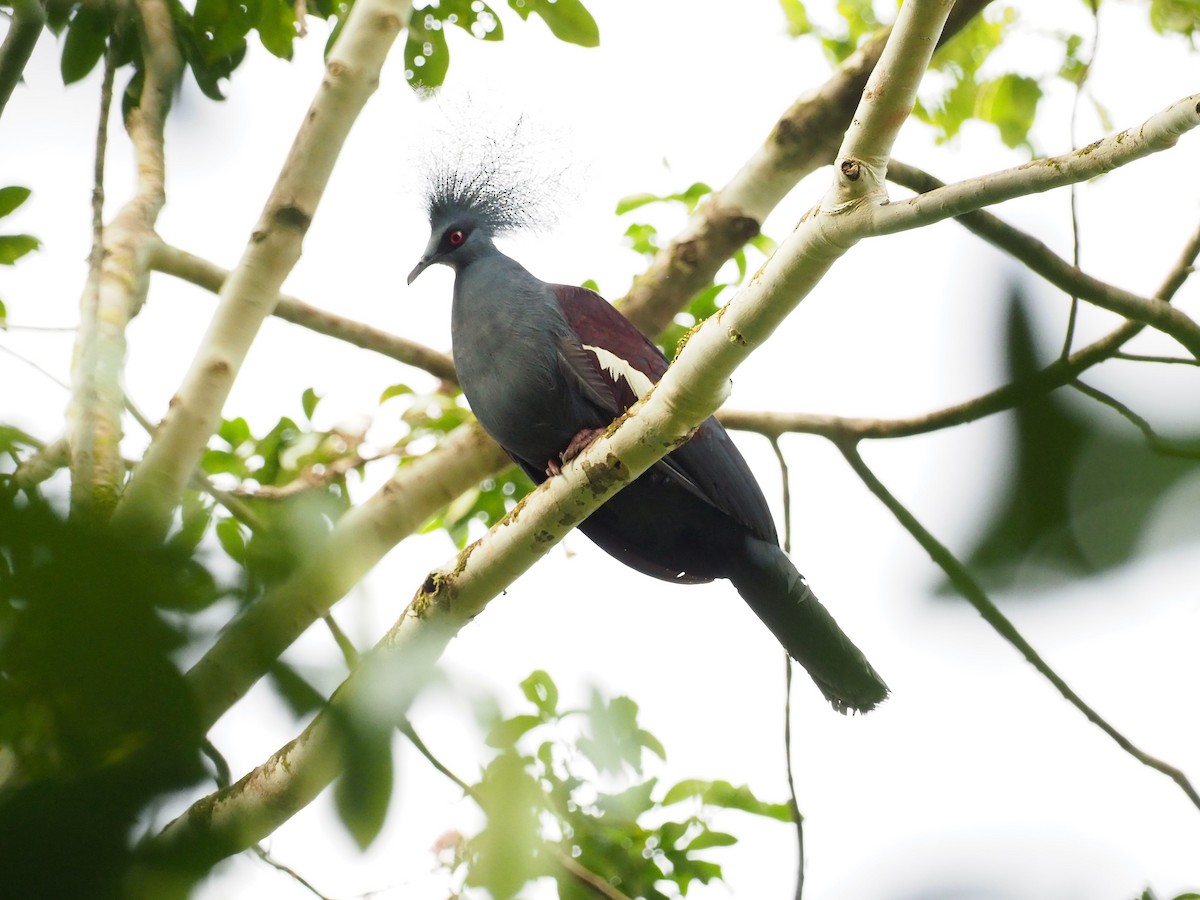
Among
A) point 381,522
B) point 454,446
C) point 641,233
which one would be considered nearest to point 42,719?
point 381,522

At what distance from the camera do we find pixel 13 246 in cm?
253

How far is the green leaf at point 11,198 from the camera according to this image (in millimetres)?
2416

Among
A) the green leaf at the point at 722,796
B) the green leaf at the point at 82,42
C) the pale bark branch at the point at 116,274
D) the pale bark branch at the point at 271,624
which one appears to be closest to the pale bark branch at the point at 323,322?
the pale bark branch at the point at 116,274

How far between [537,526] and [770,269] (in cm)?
76

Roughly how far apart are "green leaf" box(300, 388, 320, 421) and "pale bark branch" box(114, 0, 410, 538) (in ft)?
4.50

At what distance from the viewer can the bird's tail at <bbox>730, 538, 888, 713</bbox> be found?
307 centimetres

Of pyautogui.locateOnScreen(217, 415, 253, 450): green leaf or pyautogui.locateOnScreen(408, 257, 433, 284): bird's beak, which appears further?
pyautogui.locateOnScreen(217, 415, 253, 450): green leaf

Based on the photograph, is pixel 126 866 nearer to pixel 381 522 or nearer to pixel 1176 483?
pixel 1176 483

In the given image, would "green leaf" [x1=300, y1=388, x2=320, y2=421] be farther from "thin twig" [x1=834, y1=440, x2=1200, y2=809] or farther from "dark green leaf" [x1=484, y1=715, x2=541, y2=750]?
"dark green leaf" [x1=484, y1=715, x2=541, y2=750]

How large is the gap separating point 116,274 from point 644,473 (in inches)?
60.0

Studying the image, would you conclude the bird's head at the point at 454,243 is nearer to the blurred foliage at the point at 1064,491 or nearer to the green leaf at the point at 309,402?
the green leaf at the point at 309,402

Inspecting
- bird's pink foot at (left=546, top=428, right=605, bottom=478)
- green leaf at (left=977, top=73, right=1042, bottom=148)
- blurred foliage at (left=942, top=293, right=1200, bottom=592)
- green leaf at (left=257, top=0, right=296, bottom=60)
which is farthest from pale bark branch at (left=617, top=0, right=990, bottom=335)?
blurred foliage at (left=942, top=293, right=1200, bottom=592)

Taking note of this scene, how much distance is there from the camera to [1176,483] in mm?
711

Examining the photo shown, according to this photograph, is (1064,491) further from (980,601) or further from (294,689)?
(294,689)
